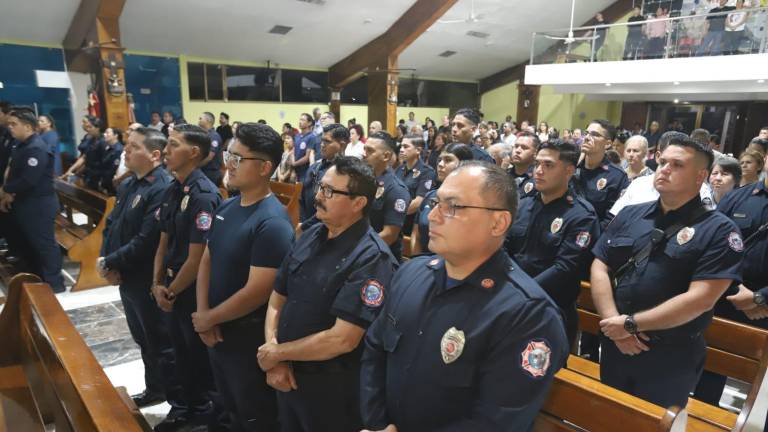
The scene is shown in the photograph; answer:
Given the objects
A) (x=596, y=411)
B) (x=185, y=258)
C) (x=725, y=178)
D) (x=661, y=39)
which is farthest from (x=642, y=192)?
(x=661, y=39)

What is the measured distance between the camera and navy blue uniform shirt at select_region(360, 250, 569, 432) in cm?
116

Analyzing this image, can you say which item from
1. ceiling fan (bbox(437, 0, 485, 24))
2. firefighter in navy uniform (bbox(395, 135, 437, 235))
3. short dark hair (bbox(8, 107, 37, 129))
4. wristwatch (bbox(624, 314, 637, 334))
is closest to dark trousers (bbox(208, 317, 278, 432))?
wristwatch (bbox(624, 314, 637, 334))

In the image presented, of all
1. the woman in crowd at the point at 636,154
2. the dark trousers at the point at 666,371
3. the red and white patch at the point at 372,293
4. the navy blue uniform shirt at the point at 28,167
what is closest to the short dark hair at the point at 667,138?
the woman in crowd at the point at 636,154

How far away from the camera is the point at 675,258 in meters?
1.89

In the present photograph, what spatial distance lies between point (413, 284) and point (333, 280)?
388 millimetres

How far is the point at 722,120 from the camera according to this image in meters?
12.8

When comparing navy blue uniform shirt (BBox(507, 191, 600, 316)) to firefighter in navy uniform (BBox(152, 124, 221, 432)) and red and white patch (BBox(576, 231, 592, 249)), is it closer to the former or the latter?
red and white patch (BBox(576, 231, 592, 249))

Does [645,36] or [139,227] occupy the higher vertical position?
[645,36]

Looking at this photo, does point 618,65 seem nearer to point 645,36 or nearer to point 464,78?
point 645,36

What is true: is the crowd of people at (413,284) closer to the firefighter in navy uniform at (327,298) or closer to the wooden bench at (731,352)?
the firefighter in navy uniform at (327,298)

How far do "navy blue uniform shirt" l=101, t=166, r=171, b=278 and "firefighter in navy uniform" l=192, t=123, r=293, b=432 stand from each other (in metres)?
0.63

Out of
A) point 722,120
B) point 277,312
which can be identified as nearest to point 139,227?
point 277,312

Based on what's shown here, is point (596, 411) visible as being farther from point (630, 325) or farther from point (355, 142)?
point (355, 142)

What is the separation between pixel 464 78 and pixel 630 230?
622 inches
